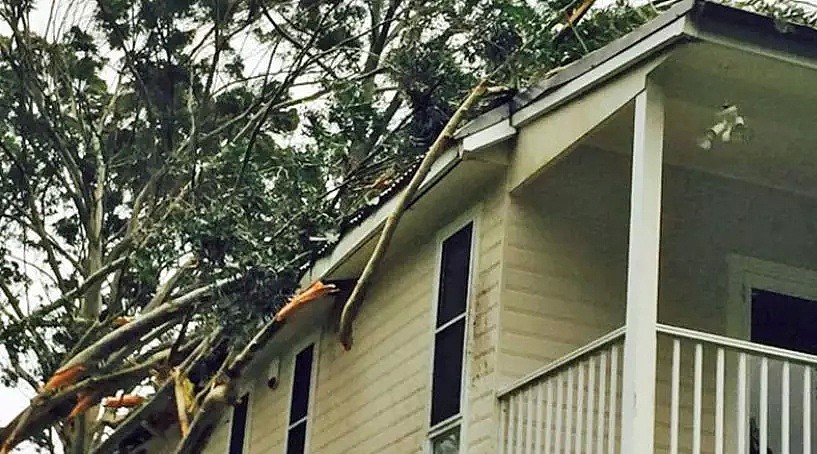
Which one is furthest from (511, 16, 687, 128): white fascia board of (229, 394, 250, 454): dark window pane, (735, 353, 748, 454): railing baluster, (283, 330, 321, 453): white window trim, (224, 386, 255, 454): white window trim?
(229, 394, 250, 454): dark window pane

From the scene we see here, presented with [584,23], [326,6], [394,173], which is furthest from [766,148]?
[326,6]

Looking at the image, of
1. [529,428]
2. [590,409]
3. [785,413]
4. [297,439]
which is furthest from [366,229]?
[785,413]

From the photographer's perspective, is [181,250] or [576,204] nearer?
[576,204]

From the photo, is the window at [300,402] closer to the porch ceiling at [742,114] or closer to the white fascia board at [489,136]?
the white fascia board at [489,136]

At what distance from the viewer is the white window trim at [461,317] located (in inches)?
397

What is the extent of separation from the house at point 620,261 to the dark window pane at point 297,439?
147 centimetres

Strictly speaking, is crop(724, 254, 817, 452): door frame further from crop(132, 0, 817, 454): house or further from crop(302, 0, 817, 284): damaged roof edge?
crop(302, 0, 817, 284): damaged roof edge

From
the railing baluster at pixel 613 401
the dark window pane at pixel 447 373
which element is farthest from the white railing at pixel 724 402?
the dark window pane at pixel 447 373

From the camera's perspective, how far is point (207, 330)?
14.8 m

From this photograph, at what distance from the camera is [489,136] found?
32.7 feet

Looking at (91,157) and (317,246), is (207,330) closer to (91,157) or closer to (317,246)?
(317,246)

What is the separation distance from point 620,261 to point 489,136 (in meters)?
1.36

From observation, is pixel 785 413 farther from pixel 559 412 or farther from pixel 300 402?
pixel 300 402

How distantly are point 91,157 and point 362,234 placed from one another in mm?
10142
